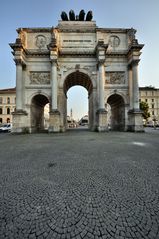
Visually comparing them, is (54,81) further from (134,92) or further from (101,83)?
(134,92)

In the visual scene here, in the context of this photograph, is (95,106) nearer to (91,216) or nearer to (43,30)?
(43,30)

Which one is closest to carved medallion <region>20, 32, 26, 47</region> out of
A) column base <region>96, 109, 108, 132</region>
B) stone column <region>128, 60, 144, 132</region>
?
column base <region>96, 109, 108, 132</region>

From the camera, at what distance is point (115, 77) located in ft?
61.6

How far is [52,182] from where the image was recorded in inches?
112

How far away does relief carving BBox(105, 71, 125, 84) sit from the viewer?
18.7 metres

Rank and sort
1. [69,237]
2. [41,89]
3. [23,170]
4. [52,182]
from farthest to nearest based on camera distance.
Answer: [41,89] < [23,170] < [52,182] < [69,237]

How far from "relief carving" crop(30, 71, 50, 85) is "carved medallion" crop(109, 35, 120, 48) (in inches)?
419

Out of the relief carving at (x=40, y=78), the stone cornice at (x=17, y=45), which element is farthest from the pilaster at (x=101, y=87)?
the stone cornice at (x=17, y=45)

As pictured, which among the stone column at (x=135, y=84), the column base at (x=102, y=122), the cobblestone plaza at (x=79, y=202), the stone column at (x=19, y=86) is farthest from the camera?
the stone column at (x=135, y=84)

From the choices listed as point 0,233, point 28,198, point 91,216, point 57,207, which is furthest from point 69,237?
point 28,198

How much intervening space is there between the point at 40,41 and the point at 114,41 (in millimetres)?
11084

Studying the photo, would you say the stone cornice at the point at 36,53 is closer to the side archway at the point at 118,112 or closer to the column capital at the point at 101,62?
the column capital at the point at 101,62

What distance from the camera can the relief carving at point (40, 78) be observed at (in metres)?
18.2

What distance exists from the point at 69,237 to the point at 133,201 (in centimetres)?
123
